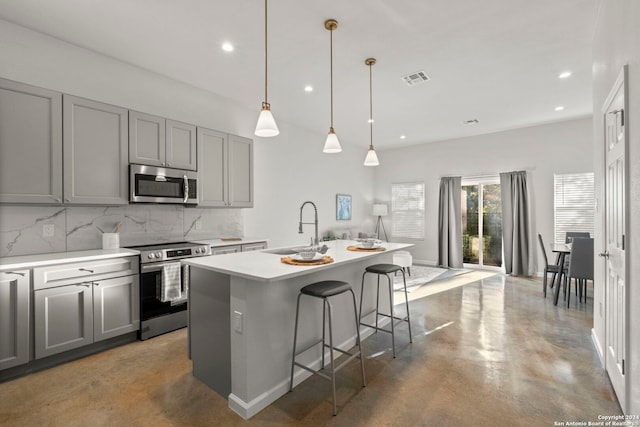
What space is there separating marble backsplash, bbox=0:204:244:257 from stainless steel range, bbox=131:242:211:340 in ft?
1.54

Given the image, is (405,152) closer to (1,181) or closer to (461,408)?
(461,408)

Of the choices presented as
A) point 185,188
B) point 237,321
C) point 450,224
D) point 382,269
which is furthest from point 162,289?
point 450,224

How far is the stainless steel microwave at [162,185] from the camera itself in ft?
10.8

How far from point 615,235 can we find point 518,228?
4.51m

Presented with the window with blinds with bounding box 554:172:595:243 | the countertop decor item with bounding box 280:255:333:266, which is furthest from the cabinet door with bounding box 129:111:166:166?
the window with blinds with bounding box 554:172:595:243

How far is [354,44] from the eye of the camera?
125 inches

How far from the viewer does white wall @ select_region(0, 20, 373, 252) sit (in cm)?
296

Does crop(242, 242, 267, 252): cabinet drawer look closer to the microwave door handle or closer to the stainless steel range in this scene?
the stainless steel range

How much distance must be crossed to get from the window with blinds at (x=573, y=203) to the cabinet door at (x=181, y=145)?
6629mm

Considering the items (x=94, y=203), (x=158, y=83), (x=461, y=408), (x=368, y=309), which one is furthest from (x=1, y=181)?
(x=461, y=408)

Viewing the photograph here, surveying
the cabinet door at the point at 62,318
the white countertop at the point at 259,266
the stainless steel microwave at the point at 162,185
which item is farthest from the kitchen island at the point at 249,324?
the stainless steel microwave at the point at 162,185

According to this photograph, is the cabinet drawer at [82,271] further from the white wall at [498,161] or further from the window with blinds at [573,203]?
the window with blinds at [573,203]

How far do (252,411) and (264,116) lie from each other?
208 centimetres

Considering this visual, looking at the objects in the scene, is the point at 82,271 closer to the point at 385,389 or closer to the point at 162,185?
the point at 162,185
